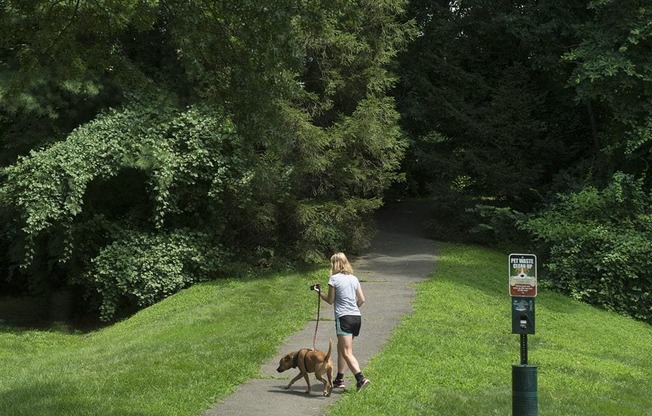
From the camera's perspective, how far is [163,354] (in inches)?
499

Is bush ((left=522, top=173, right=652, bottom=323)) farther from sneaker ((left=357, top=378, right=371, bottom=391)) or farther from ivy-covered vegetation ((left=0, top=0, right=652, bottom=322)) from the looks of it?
sneaker ((left=357, top=378, right=371, bottom=391))

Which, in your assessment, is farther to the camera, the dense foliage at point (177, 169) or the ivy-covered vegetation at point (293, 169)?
the ivy-covered vegetation at point (293, 169)

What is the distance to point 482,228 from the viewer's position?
25.8 meters

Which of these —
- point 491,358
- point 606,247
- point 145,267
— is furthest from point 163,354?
point 606,247

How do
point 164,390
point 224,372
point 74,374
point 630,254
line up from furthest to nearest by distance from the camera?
point 630,254 < point 74,374 < point 224,372 < point 164,390

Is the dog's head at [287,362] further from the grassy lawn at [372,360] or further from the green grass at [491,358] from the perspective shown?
the green grass at [491,358]

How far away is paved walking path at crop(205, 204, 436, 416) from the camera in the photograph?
31.7 ft

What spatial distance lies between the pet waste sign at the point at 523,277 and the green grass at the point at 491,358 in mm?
2081

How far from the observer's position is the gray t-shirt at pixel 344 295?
10172mm

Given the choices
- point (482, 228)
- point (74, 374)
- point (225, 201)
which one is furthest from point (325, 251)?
point (74, 374)

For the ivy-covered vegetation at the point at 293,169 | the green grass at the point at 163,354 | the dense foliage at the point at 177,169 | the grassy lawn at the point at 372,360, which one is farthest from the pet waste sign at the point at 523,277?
the ivy-covered vegetation at the point at 293,169

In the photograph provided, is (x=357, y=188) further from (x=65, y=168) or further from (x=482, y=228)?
(x=65, y=168)

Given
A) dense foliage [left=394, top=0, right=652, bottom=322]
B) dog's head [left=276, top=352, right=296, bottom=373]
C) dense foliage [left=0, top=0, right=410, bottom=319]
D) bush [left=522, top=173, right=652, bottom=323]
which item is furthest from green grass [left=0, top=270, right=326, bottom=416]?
dense foliage [left=394, top=0, right=652, bottom=322]

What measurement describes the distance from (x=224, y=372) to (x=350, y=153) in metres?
11.9
